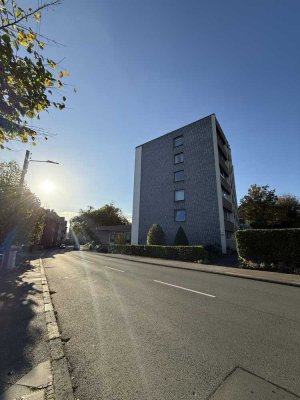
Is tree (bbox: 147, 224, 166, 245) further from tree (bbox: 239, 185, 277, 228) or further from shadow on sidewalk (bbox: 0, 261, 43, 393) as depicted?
shadow on sidewalk (bbox: 0, 261, 43, 393)

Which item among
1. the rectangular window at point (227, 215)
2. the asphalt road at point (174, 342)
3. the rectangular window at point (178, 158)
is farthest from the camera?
the rectangular window at point (178, 158)

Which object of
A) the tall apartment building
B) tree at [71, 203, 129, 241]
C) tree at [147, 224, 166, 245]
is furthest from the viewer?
tree at [71, 203, 129, 241]

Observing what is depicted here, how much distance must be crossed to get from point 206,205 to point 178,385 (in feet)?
85.3

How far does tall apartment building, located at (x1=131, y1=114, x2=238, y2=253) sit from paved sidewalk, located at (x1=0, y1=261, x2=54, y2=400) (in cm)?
2273

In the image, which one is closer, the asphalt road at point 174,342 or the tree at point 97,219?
the asphalt road at point 174,342

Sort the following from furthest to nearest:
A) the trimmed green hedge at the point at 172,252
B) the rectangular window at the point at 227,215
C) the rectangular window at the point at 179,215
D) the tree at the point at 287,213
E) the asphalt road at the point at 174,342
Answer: the tree at the point at 287,213 < the rectangular window at the point at 179,215 < the rectangular window at the point at 227,215 < the trimmed green hedge at the point at 172,252 < the asphalt road at the point at 174,342

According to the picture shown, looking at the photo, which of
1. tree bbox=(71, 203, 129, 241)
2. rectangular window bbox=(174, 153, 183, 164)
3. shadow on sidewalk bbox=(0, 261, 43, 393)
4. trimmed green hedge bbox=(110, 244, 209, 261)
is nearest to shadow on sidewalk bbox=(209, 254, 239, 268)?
trimmed green hedge bbox=(110, 244, 209, 261)

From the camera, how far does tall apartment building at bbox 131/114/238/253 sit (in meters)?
27.6

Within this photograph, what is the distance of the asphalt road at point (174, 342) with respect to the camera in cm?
291

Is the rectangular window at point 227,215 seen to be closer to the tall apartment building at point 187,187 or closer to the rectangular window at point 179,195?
the tall apartment building at point 187,187

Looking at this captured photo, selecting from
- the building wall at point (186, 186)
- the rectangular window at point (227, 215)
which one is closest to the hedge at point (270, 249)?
the building wall at point (186, 186)

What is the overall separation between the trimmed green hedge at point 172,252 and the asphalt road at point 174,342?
1382cm

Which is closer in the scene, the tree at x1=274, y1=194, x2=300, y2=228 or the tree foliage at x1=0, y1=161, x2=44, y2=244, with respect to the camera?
the tree foliage at x1=0, y1=161, x2=44, y2=244

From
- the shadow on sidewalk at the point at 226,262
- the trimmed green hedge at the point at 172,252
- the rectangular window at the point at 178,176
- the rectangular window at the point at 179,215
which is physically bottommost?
the shadow on sidewalk at the point at 226,262
